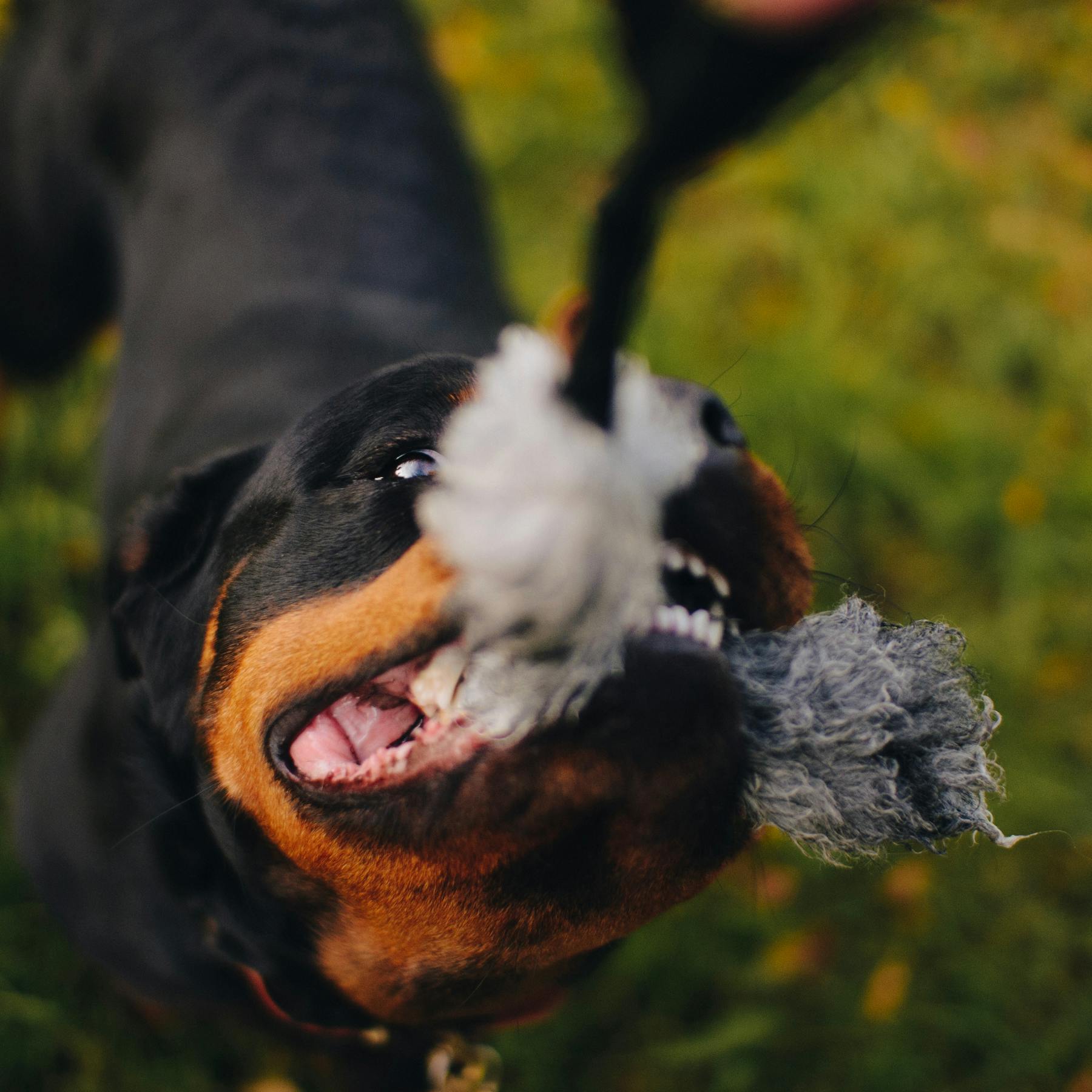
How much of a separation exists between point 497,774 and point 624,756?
138 millimetres

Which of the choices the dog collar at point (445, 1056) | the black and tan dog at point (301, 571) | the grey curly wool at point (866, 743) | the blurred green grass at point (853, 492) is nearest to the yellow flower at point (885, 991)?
the blurred green grass at point (853, 492)

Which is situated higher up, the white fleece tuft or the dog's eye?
the white fleece tuft

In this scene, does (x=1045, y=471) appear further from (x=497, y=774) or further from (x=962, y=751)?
(x=497, y=774)

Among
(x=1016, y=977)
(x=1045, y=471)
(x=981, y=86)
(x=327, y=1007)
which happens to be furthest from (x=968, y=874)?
(x=981, y=86)

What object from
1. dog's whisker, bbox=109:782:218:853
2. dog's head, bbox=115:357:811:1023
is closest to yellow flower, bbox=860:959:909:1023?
dog's head, bbox=115:357:811:1023

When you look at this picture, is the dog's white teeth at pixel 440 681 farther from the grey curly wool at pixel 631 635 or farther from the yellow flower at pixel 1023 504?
the yellow flower at pixel 1023 504

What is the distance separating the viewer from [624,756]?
105 centimetres

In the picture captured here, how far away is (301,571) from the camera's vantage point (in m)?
1.25

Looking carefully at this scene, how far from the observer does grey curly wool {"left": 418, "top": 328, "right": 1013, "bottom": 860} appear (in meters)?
0.73

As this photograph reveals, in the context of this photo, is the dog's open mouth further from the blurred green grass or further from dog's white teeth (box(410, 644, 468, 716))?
the blurred green grass

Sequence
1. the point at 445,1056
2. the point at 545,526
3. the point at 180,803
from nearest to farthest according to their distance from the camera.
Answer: the point at 545,526, the point at 180,803, the point at 445,1056

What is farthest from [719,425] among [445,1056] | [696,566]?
[445,1056]

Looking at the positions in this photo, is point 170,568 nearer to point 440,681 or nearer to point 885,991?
point 440,681

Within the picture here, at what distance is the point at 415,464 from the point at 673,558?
1.13 feet
